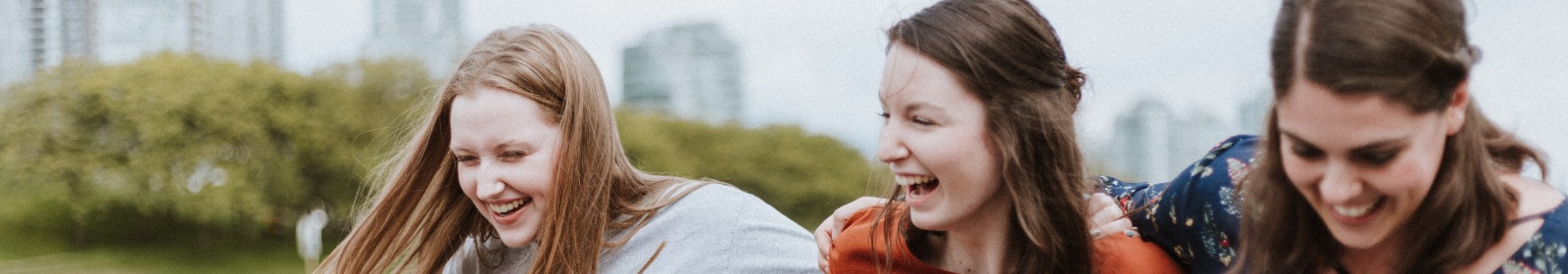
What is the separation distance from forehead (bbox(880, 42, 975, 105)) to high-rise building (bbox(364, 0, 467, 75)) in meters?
69.5

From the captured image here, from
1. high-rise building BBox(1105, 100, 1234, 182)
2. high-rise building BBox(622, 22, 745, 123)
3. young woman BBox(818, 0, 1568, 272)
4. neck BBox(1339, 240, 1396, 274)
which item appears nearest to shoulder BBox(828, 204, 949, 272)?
young woman BBox(818, 0, 1568, 272)

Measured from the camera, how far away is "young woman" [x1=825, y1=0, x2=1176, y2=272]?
3057 mm

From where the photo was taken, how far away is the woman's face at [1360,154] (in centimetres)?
236

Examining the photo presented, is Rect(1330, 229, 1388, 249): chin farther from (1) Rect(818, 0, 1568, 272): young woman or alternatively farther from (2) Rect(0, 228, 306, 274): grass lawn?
(2) Rect(0, 228, 306, 274): grass lawn

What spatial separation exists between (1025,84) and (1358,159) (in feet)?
2.77

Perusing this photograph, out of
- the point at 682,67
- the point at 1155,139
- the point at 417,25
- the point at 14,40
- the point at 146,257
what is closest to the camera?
the point at 146,257

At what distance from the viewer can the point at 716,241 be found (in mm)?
4430

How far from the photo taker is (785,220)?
4645 mm

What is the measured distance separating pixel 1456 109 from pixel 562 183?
9.13 feet

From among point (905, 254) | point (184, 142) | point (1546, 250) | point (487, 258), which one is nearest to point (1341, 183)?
point (1546, 250)

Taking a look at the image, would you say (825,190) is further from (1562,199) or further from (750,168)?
(1562,199)

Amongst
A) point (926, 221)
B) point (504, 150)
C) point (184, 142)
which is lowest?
point (184, 142)

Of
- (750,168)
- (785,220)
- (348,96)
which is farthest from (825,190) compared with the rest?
(785,220)

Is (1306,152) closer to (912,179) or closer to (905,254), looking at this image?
(912,179)
